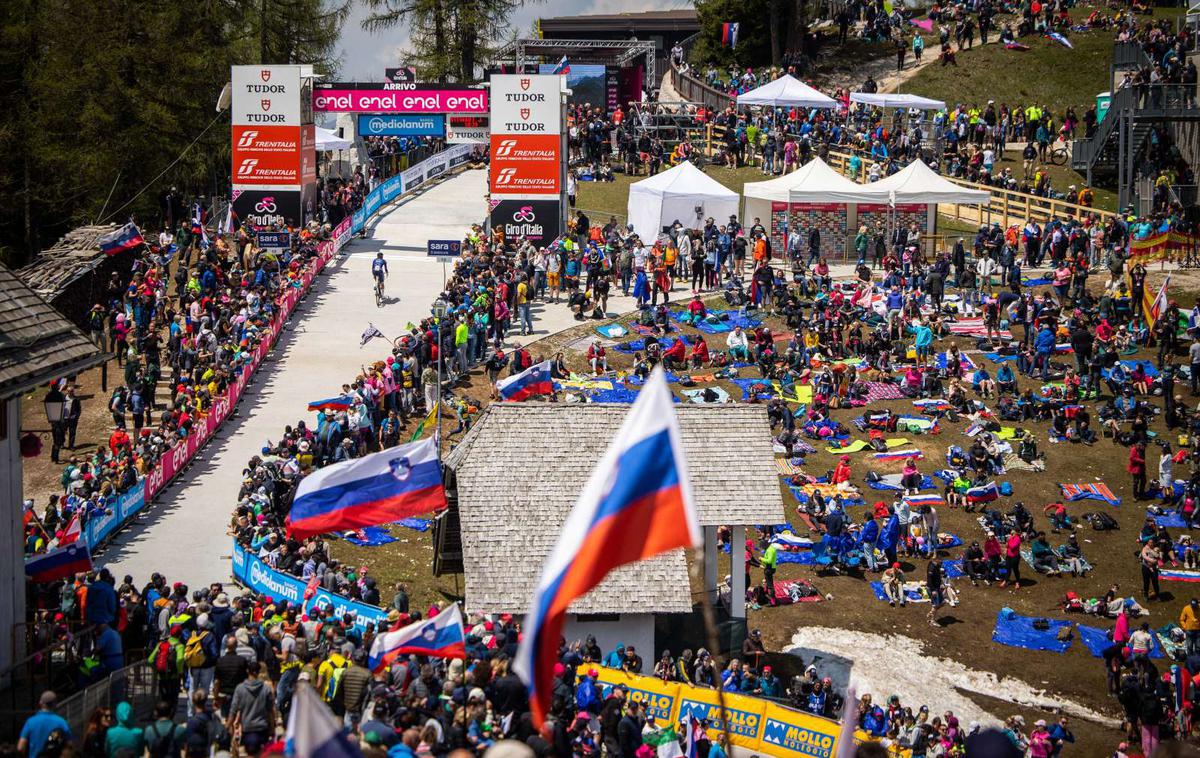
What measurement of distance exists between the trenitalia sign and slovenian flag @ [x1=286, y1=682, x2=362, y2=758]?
41.4 meters

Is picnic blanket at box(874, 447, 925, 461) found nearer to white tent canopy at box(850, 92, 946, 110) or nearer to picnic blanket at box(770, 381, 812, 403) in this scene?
picnic blanket at box(770, 381, 812, 403)

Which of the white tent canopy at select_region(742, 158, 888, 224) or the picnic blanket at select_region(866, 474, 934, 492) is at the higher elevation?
the white tent canopy at select_region(742, 158, 888, 224)

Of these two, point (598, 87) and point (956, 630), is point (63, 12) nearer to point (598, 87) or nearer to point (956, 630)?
point (598, 87)

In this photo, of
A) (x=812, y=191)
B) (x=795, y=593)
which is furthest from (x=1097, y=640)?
(x=812, y=191)

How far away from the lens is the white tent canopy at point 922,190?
44.7m

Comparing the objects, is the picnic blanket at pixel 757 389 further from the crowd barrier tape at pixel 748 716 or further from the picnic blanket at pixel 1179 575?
the crowd barrier tape at pixel 748 716

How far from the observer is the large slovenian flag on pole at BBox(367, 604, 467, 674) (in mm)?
17266

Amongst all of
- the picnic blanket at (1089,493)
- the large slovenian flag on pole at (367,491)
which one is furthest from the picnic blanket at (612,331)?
the large slovenian flag on pole at (367,491)

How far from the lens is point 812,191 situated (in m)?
44.5

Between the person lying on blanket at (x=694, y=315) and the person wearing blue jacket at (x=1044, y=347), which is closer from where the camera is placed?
the person wearing blue jacket at (x=1044, y=347)

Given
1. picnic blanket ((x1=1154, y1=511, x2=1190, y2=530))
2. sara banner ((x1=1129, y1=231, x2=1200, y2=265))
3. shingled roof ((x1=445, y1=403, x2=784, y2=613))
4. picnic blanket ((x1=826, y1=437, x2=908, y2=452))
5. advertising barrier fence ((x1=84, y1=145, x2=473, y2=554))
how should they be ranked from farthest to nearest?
sara banner ((x1=1129, y1=231, x2=1200, y2=265)) → picnic blanket ((x1=826, y1=437, x2=908, y2=452)) → picnic blanket ((x1=1154, y1=511, x2=1190, y2=530)) → advertising barrier fence ((x1=84, y1=145, x2=473, y2=554)) → shingled roof ((x1=445, y1=403, x2=784, y2=613))

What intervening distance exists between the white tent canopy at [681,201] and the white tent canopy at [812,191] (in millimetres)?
915

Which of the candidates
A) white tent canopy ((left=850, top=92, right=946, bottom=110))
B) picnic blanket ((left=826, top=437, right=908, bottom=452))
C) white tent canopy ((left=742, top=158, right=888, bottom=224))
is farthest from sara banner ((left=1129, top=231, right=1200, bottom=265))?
white tent canopy ((left=850, top=92, right=946, bottom=110))

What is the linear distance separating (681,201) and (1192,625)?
2401cm
